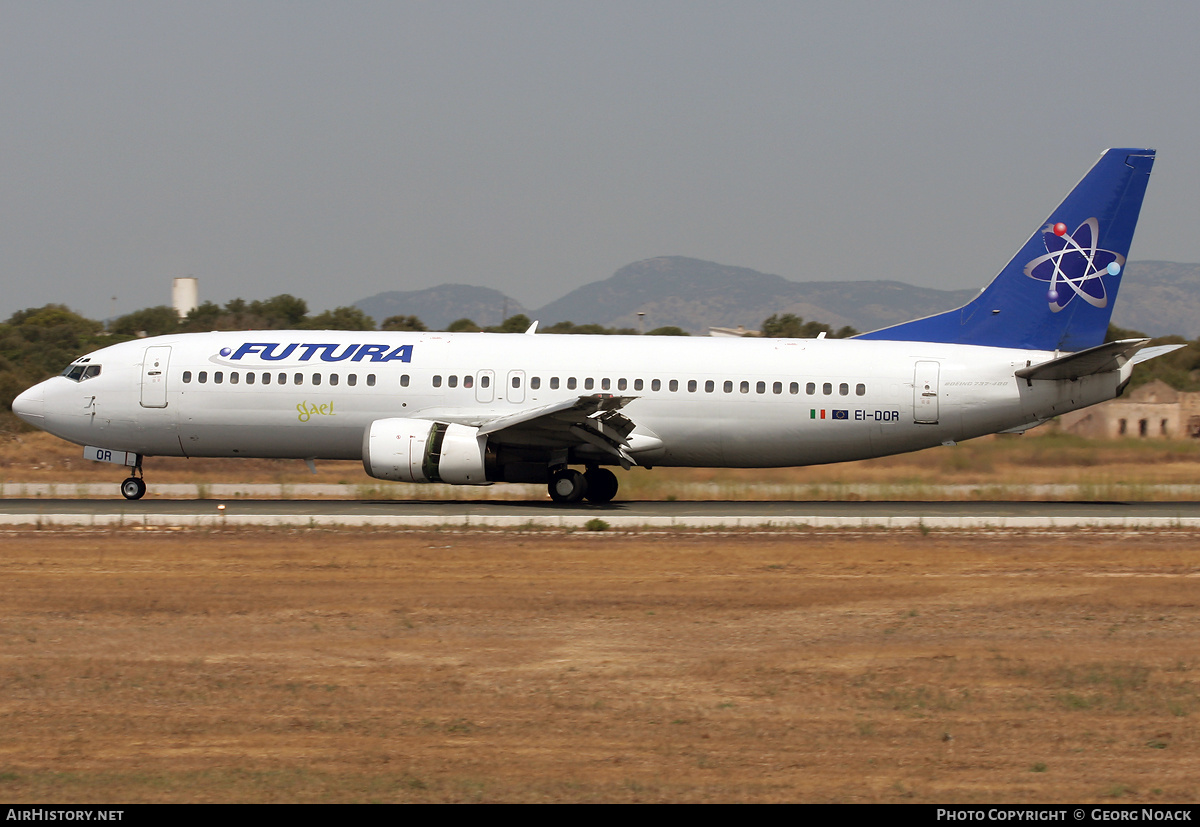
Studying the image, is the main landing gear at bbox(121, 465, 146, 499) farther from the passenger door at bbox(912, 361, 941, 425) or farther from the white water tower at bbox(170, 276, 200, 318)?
the white water tower at bbox(170, 276, 200, 318)

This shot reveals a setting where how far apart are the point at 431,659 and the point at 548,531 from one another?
361 inches

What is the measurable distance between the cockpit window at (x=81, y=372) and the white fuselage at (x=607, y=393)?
334mm

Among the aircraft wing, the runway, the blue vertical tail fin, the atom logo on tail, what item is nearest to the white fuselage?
the aircraft wing

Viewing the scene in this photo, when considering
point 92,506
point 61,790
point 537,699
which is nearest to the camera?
point 61,790

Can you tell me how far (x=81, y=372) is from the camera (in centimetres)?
2439

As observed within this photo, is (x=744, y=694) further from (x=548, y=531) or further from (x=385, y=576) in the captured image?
(x=548, y=531)

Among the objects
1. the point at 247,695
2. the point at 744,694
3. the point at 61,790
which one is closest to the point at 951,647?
the point at 744,694

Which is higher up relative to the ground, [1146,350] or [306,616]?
[1146,350]

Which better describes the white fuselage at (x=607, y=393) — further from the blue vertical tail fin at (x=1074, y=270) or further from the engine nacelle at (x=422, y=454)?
the engine nacelle at (x=422, y=454)

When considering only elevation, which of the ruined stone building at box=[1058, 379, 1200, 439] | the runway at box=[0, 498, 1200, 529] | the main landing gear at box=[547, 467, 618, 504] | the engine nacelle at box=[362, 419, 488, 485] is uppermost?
the ruined stone building at box=[1058, 379, 1200, 439]

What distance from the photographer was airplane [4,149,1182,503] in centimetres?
2348

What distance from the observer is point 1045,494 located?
27359mm

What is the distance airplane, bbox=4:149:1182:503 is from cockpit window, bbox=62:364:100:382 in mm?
61

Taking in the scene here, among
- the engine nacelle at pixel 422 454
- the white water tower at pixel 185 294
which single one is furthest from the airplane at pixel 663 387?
the white water tower at pixel 185 294
